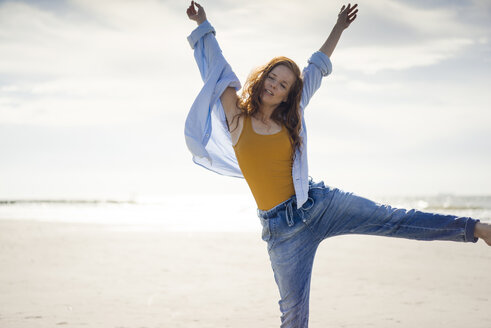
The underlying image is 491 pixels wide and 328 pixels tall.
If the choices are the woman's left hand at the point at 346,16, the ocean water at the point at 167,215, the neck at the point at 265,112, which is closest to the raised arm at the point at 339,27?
the woman's left hand at the point at 346,16

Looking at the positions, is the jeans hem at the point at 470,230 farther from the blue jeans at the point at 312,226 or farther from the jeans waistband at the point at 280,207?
the jeans waistband at the point at 280,207

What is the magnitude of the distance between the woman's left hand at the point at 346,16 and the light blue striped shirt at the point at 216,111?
0.36 m

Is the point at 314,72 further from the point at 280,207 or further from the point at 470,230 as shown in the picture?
the point at 470,230

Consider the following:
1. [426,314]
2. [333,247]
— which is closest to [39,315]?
[426,314]

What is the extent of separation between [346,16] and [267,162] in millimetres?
1464

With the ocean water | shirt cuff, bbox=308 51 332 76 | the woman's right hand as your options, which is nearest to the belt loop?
shirt cuff, bbox=308 51 332 76

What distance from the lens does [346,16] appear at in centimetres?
375

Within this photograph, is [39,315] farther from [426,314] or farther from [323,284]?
[426,314]

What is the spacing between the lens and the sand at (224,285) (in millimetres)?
4977

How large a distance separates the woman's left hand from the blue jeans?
54.0 inches

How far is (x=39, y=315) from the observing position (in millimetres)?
4980

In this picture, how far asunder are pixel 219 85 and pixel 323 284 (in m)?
4.24

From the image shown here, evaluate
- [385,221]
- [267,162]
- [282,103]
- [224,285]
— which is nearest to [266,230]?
[267,162]

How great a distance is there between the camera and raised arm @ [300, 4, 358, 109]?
3.45 meters
